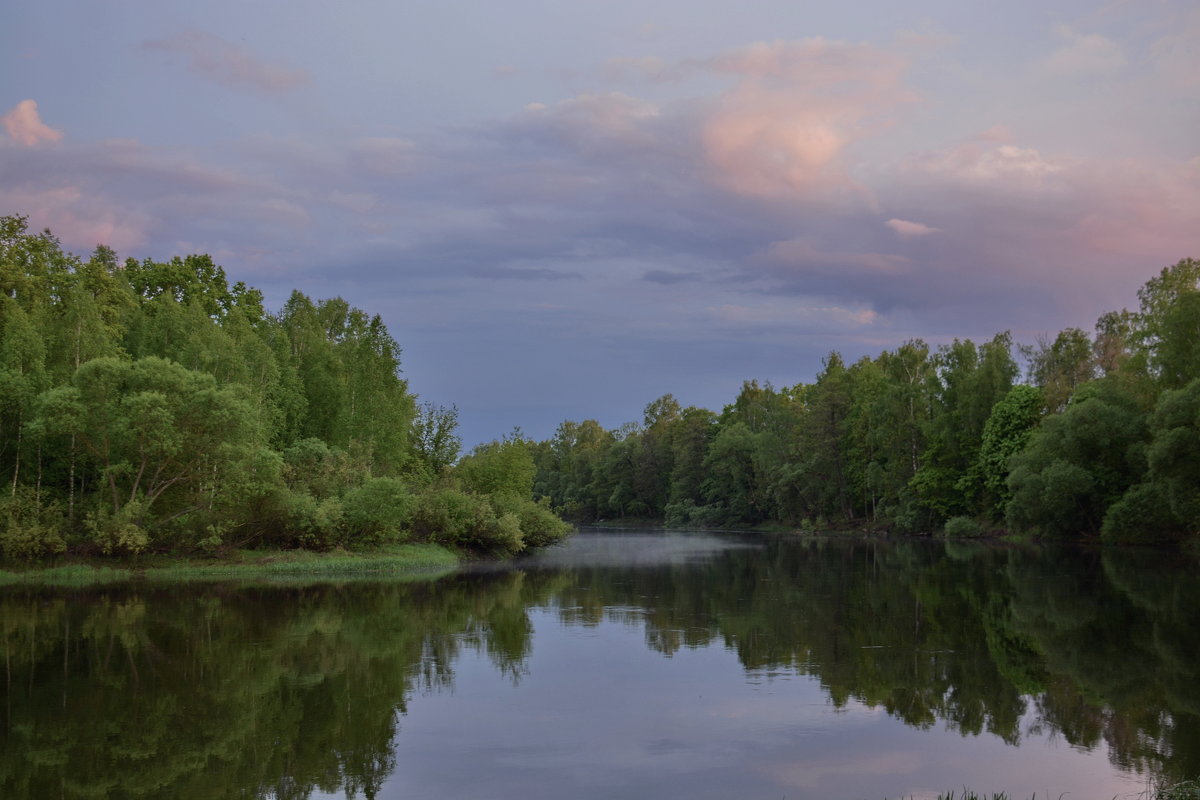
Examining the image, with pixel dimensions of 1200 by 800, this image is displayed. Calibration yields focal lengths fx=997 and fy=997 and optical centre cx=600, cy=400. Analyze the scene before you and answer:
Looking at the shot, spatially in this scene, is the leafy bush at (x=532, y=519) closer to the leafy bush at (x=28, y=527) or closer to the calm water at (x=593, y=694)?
the calm water at (x=593, y=694)

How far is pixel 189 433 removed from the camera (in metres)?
37.9

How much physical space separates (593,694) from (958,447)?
70.3 metres

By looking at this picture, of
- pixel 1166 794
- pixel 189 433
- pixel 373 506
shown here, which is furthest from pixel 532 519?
pixel 1166 794

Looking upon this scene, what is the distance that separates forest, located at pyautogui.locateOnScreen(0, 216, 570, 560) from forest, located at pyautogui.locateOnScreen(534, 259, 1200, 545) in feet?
111

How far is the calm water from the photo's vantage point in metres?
13.0

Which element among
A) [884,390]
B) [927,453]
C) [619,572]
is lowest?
[619,572]

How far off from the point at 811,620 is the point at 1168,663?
957 centimetres

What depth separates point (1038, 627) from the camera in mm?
26609

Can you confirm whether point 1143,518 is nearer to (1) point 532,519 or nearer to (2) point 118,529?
(1) point 532,519

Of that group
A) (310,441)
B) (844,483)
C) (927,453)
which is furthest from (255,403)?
(844,483)

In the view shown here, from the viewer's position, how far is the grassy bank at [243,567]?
3666cm

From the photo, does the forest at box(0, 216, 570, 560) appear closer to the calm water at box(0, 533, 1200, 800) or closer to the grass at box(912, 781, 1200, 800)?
the calm water at box(0, 533, 1200, 800)

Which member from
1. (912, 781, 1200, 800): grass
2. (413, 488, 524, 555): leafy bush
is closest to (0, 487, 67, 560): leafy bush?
(413, 488, 524, 555): leafy bush

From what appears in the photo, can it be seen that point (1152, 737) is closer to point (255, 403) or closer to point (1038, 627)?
point (1038, 627)
